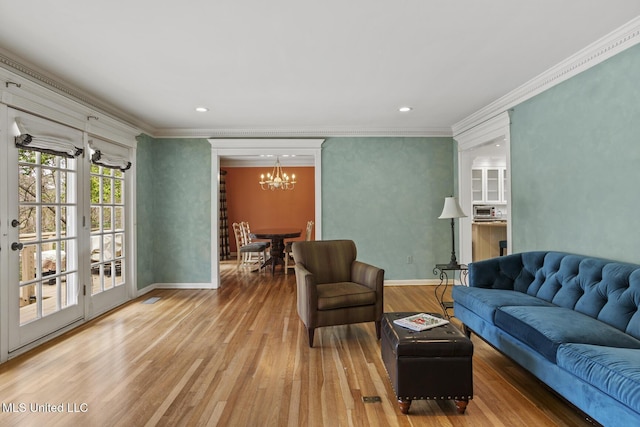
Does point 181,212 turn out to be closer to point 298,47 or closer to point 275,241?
point 275,241

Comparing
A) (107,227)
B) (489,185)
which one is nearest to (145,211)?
(107,227)

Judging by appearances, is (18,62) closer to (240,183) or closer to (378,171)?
(378,171)

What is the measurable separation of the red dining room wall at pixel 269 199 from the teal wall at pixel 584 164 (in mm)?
5769

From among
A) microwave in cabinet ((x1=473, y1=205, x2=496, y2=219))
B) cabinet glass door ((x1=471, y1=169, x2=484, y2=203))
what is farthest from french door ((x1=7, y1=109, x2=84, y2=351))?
cabinet glass door ((x1=471, y1=169, x2=484, y2=203))

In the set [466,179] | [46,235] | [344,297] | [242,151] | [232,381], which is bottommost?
[232,381]

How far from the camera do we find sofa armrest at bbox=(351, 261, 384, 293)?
124 inches

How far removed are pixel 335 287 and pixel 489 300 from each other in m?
1.34

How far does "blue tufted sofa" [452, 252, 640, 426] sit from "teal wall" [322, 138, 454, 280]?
2171mm

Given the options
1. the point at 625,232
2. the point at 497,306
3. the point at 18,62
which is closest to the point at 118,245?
the point at 18,62

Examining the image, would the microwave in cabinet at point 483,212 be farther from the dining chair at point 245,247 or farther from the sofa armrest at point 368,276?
the sofa armrest at point 368,276

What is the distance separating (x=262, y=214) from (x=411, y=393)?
738cm

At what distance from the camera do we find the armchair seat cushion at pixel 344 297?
299 centimetres

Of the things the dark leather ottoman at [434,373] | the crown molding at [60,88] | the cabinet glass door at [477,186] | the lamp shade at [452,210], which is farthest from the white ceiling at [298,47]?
the cabinet glass door at [477,186]

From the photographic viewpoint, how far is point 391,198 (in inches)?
212
